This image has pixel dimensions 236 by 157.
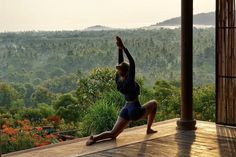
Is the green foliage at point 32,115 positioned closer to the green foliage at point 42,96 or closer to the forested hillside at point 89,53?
the green foliage at point 42,96

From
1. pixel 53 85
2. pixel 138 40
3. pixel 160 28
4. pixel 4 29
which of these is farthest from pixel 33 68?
pixel 160 28

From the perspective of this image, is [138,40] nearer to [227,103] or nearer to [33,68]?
[33,68]

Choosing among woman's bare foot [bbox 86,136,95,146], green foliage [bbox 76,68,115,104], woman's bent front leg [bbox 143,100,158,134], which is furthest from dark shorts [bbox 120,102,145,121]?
green foliage [bbox 76,68,115,104]

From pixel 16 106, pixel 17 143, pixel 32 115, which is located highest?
pixel 16 106

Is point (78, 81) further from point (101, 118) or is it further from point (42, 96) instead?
point (101, 118)

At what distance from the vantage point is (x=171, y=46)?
11.2 metres

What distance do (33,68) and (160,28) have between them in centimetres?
325

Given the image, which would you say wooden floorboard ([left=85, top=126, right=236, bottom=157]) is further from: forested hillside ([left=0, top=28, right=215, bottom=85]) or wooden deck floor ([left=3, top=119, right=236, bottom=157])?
forested hillside ([left=0, top=28, right=215, bottom=85])

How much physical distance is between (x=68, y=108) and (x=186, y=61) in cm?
241

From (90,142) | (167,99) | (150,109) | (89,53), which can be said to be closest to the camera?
(90,142)

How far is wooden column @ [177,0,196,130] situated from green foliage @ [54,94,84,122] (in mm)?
2017

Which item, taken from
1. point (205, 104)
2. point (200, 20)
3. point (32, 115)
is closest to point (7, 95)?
point (32, 115)

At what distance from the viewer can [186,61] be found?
268 inches

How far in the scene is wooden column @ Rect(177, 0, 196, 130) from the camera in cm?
677
